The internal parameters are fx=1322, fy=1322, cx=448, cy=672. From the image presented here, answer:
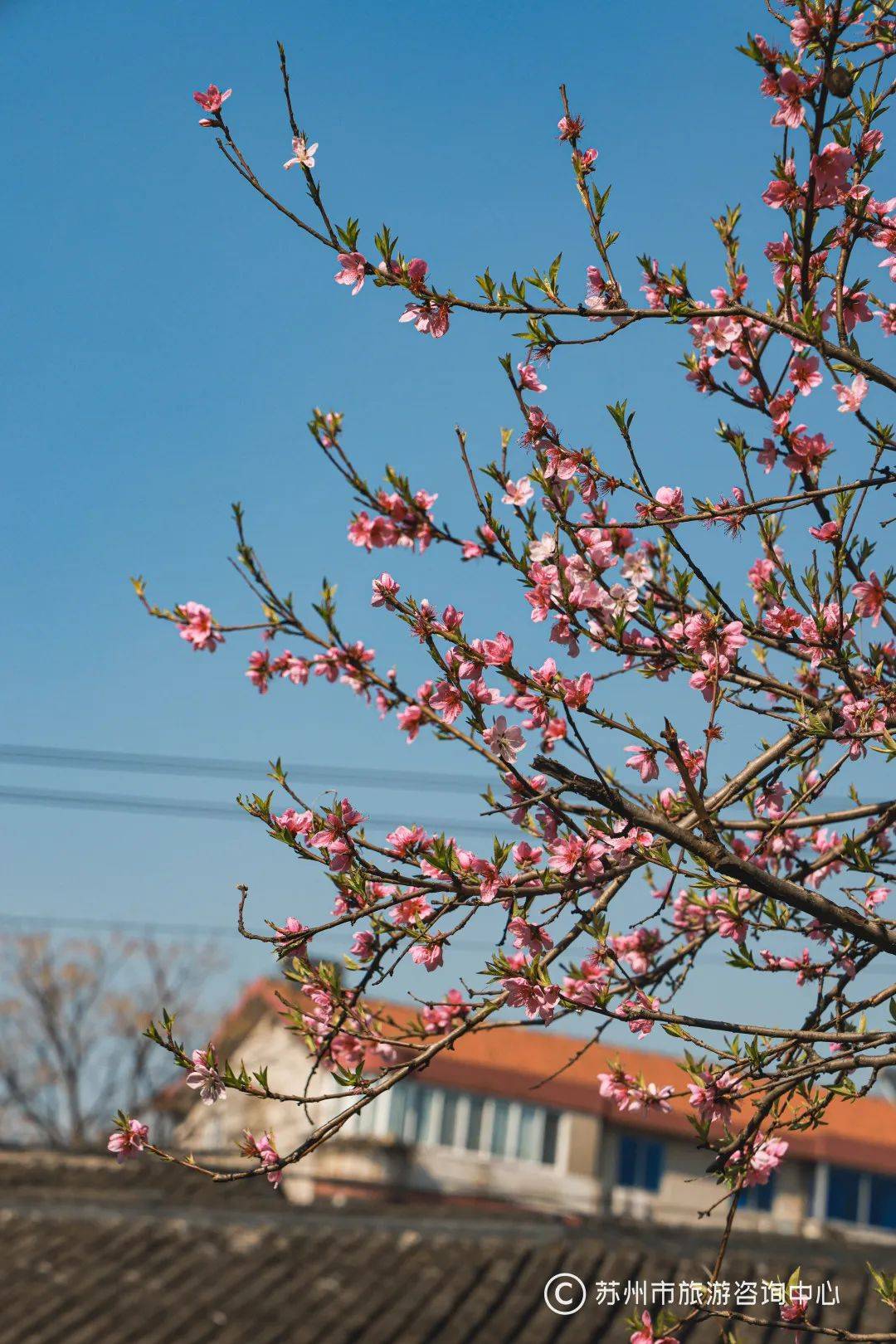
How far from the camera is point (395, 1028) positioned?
467cm

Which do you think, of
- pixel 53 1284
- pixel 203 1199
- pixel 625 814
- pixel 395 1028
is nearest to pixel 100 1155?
pixel 203 1199

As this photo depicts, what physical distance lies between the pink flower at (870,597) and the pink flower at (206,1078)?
7.94 ft

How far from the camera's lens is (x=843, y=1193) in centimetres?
3516

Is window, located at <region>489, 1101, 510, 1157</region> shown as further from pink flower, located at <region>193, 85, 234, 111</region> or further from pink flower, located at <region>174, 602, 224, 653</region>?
pink flower, located at <region>193, 85, 234, 111</region>

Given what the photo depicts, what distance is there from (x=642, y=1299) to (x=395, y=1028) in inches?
309

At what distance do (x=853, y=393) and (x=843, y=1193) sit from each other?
35659mm

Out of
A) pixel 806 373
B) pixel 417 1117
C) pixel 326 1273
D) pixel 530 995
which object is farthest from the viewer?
pixel 417 1117

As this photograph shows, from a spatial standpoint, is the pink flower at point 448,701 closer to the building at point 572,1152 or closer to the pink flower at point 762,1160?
the pink flower at point 762,1160

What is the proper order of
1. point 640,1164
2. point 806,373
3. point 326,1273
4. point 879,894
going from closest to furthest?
point 806,373 < point 879,894 < point 326,1273 < point 640,1164

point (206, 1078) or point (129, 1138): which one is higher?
point (206, 1078)

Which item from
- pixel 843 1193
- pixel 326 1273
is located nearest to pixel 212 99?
pixel 326 1273

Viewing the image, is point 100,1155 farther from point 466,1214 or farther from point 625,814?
point 625,814

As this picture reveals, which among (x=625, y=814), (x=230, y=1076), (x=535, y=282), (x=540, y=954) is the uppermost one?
(x=535, y=282)

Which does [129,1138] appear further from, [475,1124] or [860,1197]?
[860,1197]
